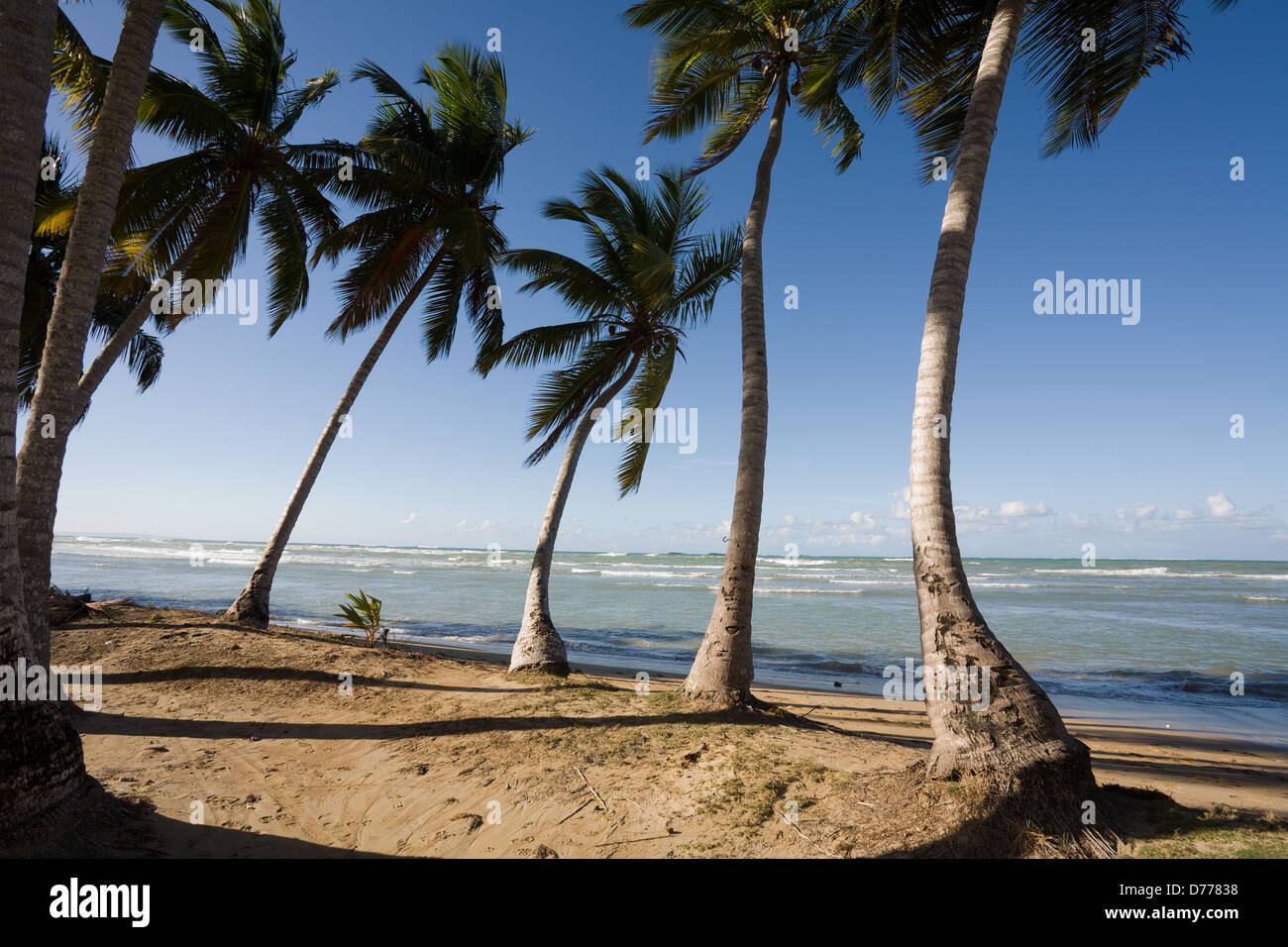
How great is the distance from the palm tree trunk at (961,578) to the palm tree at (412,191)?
8.58 m

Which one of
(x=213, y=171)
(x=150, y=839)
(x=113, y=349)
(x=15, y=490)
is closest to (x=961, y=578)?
(x=150, y=839)

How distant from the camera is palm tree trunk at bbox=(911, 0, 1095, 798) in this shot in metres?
3.89

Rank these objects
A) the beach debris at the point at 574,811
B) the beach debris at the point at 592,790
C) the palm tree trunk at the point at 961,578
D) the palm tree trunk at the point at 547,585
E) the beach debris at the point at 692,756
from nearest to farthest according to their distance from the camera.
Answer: the palm tree trunk at the point at 961,578
the beach debris at the point at 574,811
the beach debris at the point at 592,790
the beach debris at the point at 692,756
the palm tree trunk at the point at 547,585

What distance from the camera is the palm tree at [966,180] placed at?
3.94 metres

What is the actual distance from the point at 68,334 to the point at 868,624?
20405mm

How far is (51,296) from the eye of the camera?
577 inches

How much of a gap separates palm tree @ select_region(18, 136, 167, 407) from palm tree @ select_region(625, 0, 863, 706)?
10489mm

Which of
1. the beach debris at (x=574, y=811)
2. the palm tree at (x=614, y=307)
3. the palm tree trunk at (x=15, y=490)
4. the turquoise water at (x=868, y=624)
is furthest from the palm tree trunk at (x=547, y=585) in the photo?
the palm tree trunk at (x=15, y=490)

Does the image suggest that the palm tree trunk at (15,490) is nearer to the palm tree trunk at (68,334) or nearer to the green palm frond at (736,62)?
the palm tree trunk at (68,334)

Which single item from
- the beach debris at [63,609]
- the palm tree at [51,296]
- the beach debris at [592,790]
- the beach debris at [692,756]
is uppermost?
the palm tree at [51,296]

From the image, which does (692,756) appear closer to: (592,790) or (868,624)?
(592,790)

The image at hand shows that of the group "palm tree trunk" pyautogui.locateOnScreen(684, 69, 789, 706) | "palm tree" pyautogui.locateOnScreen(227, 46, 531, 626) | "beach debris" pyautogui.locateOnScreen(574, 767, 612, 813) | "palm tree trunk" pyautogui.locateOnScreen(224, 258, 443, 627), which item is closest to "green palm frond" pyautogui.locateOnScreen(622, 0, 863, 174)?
"palm tree trunk" pyautogui.locateOnScreen(684, 69, 789, 706)
